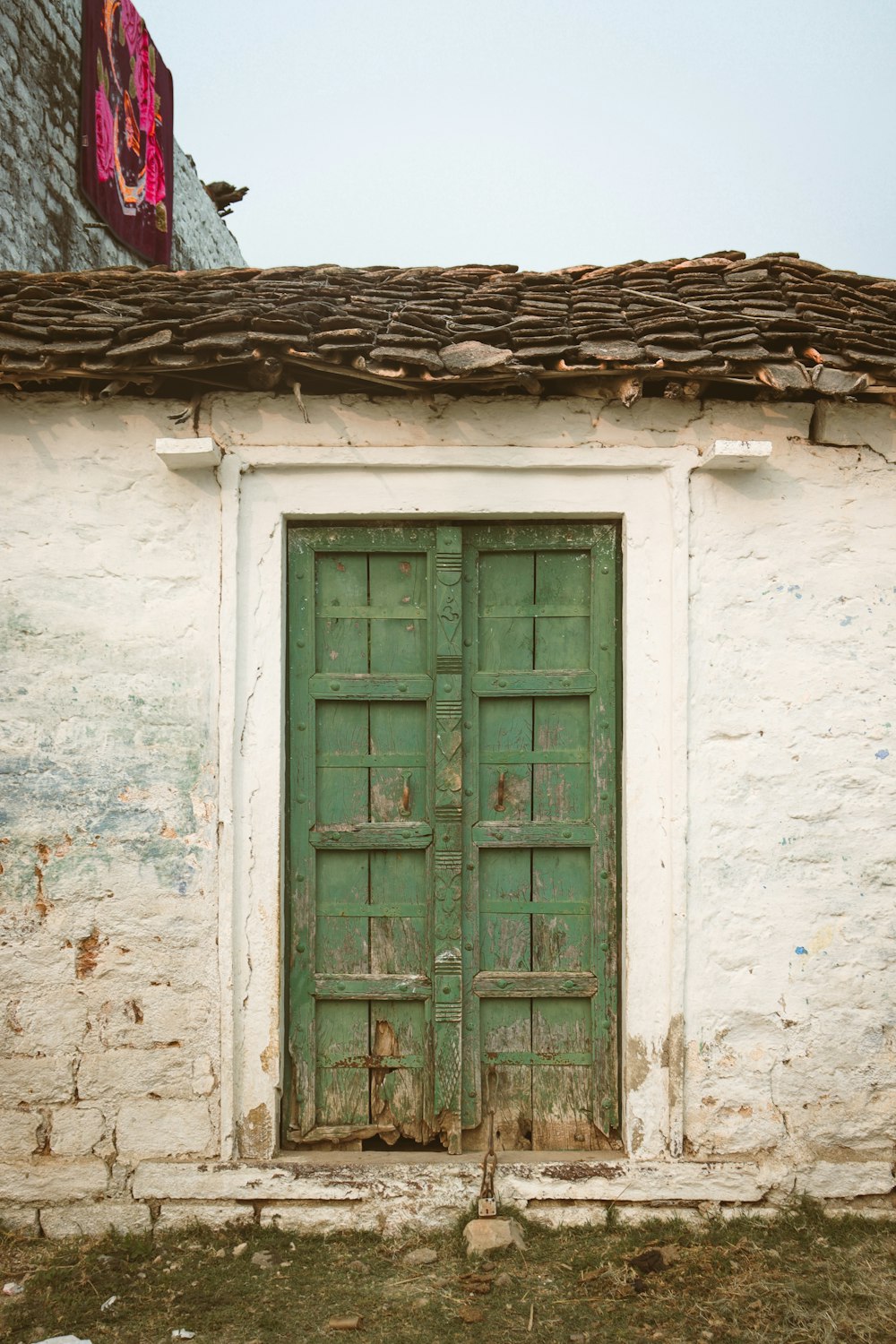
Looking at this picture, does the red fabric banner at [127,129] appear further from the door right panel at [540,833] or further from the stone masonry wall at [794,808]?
the stone masonry wall at [794,808]

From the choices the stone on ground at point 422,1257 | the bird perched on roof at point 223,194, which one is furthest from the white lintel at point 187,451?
the bird perched on roof at point 223,194

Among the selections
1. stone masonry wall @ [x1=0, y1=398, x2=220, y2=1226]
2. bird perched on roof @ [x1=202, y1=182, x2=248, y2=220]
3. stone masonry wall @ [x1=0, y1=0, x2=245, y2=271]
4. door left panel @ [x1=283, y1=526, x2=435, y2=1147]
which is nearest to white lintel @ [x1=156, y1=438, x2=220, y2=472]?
stone masonry wall @ [x1=0, y1=398, x2=220, y2=1226]

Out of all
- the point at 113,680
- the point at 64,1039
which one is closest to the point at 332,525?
the point at 113,680

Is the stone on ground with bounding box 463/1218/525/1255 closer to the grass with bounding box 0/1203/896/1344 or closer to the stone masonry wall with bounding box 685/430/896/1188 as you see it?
the grass with bounding box 0/1203/896/1344

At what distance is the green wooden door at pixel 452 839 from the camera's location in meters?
3.55

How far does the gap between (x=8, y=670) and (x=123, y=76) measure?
16.4 feet

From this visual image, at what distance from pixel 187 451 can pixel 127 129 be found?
4.53 meters

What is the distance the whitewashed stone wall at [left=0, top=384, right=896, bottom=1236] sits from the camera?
3.39 m

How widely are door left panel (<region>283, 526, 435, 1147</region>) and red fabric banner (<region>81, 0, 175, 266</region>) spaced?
4052 mm

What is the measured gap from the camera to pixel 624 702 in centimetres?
351

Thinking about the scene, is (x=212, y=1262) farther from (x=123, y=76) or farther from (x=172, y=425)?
(x=123, y=76)

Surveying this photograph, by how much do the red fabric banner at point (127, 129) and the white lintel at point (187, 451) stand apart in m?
3.68

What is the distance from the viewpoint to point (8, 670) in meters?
3.44

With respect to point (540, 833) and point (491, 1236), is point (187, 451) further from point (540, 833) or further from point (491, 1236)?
point (491, 1236)
